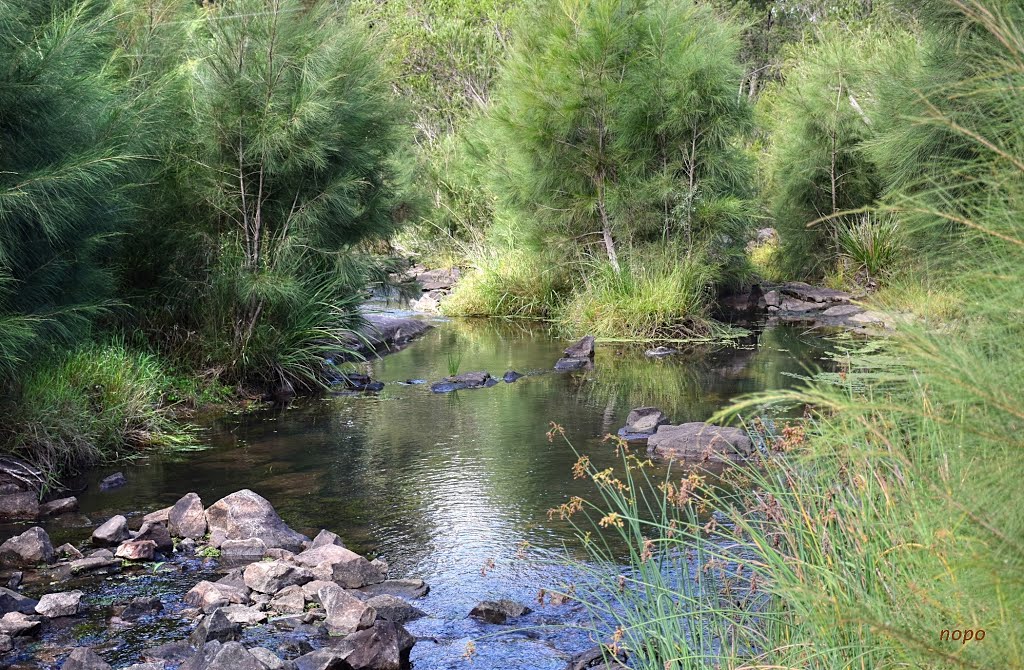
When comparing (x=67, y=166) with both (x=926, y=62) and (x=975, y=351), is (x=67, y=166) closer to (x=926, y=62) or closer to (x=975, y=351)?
(x=975, y=351)

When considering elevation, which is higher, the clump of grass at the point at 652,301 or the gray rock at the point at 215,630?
the clump of grass at the point at 652,301

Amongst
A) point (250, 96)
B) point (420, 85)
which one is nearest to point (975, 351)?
point (250, 96)

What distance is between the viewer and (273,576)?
4.70 meters

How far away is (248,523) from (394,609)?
1384mm

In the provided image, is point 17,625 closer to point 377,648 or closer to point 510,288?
point 377,648

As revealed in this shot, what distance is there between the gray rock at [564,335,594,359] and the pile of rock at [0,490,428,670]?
22.0 ft

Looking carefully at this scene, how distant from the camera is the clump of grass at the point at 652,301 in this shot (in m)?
13.4

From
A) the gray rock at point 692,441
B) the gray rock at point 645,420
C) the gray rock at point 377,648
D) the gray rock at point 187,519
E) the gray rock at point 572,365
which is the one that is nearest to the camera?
the gray rock at point 377,648

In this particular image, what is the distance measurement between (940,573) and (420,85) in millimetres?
26128

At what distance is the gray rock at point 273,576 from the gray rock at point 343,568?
73 millimetres

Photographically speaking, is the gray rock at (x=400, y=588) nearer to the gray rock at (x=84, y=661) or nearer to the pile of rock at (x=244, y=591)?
the pile of rock at (x=244, y=591)

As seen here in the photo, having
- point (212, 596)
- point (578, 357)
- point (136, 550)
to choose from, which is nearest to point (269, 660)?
point (212, 596)

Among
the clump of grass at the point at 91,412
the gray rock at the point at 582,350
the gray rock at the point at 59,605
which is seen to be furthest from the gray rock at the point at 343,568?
the gray rock at the point at 582,350

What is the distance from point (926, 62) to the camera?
28.0ft
